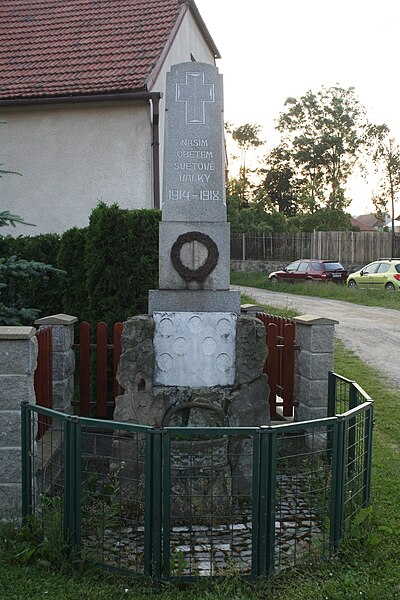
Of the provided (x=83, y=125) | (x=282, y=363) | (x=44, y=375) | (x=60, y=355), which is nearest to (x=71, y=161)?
(x=83, y=125)

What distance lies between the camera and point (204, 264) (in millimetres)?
6227

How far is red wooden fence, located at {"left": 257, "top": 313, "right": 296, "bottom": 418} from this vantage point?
7.30 m

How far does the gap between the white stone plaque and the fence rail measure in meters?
28.0

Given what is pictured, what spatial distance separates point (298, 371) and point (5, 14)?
479 inches

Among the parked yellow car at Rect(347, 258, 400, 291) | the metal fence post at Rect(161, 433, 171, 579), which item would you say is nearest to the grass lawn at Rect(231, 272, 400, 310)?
the parked yellow car at Rect(347, 258, 400, 291)

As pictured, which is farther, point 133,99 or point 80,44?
point 80,44

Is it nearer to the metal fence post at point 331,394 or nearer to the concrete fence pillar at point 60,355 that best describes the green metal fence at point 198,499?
the metal fence post at point 331,394

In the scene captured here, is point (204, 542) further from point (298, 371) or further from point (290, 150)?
point (290, 150)

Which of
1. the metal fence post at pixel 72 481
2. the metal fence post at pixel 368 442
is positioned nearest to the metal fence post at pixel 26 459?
the metal fence post at pixel 72 481

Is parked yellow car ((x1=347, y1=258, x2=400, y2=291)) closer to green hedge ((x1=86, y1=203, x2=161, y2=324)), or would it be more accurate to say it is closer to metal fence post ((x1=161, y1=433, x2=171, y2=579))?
green hedge ((x1=86, y1=203, x2=161, y2=324))

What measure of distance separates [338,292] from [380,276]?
2.61 meters

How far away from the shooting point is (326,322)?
271 inches

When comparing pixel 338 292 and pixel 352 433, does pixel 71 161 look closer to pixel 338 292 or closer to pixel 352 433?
pixel 352 433

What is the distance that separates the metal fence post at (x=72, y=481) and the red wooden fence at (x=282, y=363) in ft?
11.1
